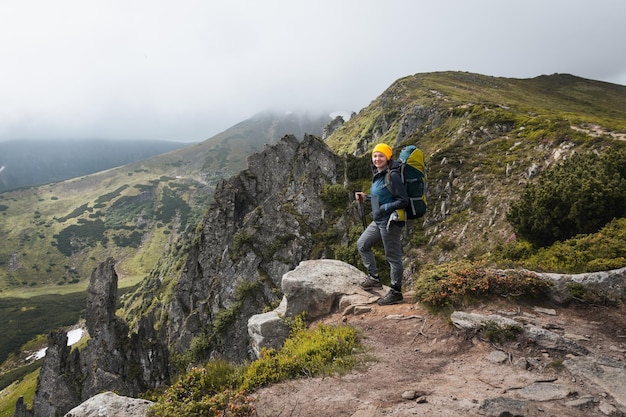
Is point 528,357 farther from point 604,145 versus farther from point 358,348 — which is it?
point 604,145

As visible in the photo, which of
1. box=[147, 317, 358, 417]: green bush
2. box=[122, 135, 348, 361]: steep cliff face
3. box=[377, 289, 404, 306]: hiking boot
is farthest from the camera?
box=[122, 135, 348, 361]: steep cliff face

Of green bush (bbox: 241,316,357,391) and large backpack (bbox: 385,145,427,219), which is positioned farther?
large backpack (bbox: 385,145,427,219)

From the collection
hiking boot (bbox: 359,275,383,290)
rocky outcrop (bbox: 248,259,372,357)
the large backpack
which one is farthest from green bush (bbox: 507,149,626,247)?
rocky outcrop (bbox: 248,259,372,357)

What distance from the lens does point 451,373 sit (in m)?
7.23

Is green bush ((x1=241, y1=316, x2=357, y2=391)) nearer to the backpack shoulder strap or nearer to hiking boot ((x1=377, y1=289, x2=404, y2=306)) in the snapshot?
hiking boot ((x1=377, y1=289, x2=404, y2=306))

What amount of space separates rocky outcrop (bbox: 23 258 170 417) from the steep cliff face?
5957 mm

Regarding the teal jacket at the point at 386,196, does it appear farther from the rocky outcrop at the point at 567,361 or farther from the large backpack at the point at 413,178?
the rocky outcrop at the point at 567,361

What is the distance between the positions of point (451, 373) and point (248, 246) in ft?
168

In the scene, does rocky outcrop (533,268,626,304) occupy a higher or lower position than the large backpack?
lower

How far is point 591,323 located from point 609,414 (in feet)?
13.5

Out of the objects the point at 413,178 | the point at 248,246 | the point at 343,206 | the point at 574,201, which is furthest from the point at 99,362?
the point at 574,201

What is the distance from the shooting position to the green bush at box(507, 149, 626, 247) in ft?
50.2

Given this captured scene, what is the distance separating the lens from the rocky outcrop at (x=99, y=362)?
195 feet

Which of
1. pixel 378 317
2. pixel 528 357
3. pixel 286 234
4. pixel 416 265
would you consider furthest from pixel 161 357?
pixel 528 357
